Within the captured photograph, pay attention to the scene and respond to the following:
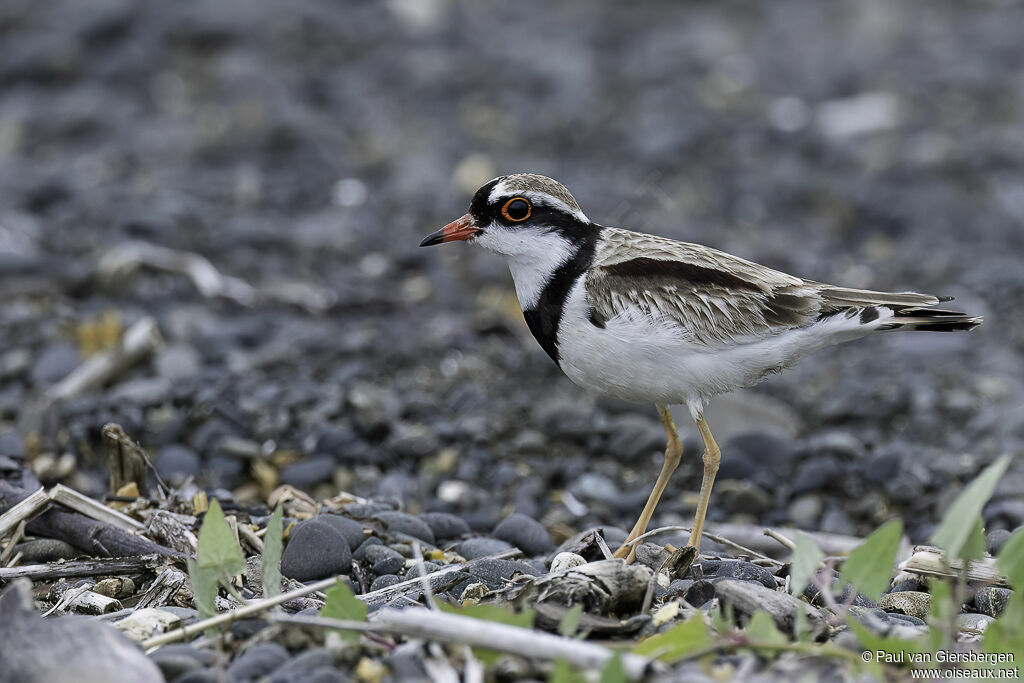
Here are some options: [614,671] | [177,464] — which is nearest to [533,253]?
[614,671]

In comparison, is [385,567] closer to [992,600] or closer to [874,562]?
[874,562]

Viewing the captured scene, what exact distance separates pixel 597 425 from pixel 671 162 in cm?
579

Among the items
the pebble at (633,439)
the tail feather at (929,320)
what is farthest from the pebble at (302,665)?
the pebble at (633,439)

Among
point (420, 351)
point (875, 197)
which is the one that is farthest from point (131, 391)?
point (875, 197)

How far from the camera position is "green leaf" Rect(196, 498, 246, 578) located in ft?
11.5

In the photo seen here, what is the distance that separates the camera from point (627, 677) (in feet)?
9.98

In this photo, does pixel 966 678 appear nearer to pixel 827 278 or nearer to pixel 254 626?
pixel 254 626

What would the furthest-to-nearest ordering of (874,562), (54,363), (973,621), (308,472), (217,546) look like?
(54,363), (308,472), (973,621), (217,546), (874,562)

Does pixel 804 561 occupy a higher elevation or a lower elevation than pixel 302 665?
higher

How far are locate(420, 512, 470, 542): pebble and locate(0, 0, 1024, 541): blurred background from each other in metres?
0.62

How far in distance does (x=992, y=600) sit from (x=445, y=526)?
2248mm

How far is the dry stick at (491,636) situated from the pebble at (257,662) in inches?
5.7

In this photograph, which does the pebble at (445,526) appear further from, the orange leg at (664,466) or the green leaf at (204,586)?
the green leaf at (204,586)

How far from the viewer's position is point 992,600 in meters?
4.28
